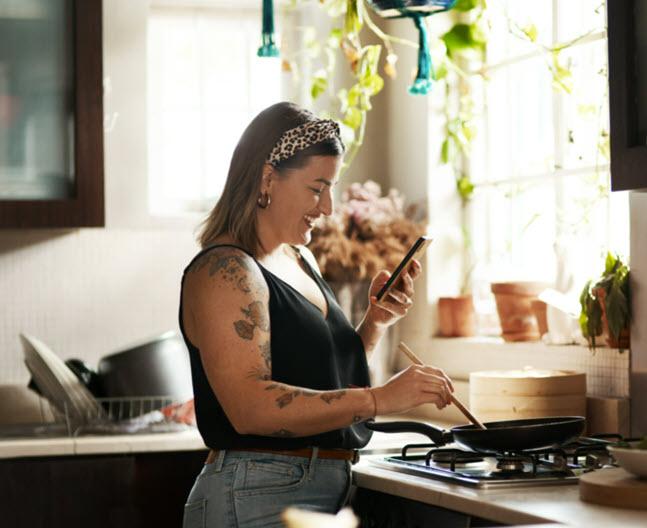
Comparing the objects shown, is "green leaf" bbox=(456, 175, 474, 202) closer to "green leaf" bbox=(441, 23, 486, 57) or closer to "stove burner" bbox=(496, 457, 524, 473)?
"green leaf" bbox=(441, 23, 486, 57)

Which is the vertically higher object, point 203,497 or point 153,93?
point 153,93

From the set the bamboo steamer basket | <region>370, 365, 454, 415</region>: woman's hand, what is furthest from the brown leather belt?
the bamboo steamer basket

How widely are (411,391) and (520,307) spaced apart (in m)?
1.34

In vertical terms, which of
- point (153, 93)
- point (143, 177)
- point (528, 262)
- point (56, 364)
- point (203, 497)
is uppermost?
point (153, 93)

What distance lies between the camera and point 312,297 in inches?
102

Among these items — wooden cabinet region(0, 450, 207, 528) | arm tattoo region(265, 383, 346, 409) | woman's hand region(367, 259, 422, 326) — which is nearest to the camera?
arm tattoo region(265, 383, 346, 409)

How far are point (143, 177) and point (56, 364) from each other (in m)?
0.72

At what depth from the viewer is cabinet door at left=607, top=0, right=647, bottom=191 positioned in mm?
2404

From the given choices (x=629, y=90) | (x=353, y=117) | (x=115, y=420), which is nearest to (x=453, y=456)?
(x=629, y=90)

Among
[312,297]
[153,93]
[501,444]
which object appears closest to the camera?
[501,444]

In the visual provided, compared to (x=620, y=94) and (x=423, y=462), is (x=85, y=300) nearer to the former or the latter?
(x=423, y=462)

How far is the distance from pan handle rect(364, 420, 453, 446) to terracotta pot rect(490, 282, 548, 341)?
0.97 m

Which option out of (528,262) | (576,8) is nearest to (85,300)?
(528,262)

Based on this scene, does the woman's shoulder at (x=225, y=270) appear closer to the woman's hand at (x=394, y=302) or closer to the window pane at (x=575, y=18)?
the woman's hand at (x=394, y=302)
